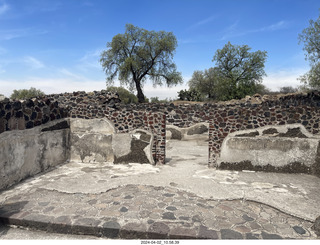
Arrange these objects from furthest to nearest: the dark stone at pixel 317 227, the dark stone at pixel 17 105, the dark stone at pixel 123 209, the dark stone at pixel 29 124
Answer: the dark stone at pixel 29 124 < the dark stone at pixel 17 105 < the dark stone at pixel 123 209 < the dark stone at pixel 317 227

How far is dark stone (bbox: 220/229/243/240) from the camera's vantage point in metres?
2.50

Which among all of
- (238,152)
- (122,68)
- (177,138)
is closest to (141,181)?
(238,152)

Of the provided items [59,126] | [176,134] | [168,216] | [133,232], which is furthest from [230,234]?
[176,134]

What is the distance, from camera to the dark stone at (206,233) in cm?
249

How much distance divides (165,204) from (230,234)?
3.55 feet

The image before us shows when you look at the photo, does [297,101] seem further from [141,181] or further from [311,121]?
[141,181]

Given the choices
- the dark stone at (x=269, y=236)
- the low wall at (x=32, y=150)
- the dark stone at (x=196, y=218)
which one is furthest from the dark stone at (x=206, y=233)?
the low wall at (x=32, y=150)

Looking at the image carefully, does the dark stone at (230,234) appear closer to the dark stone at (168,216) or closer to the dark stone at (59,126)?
the dark stone at (168,216)

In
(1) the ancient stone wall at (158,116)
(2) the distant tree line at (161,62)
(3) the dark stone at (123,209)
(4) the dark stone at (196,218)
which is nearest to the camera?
(4) the dark stone at (196,218)

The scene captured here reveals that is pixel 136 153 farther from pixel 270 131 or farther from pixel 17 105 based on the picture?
pixel 270 131

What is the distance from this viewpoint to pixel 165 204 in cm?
331

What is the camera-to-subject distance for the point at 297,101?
1467 cm

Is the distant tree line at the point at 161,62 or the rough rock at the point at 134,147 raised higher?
the distant tree line at the point at 161,62
